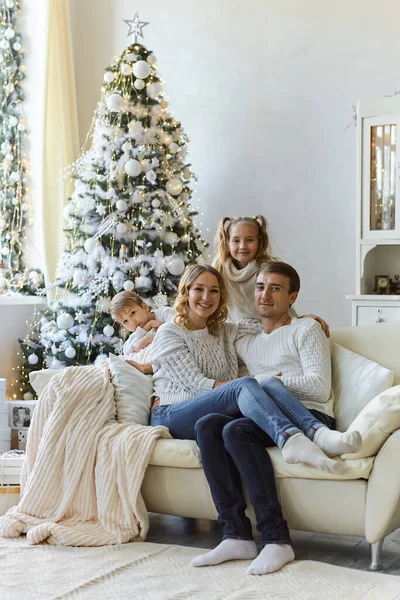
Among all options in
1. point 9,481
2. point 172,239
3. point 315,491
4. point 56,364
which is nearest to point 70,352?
point 56,364

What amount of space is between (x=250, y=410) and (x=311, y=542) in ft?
2.07

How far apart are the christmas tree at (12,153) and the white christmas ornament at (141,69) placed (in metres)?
1.30

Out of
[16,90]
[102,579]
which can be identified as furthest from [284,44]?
[102,579]

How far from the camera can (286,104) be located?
5.39m

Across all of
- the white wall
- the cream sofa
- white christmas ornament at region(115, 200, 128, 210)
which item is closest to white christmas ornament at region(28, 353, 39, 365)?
white christmas ornament at region(115, 200, 128, 210)

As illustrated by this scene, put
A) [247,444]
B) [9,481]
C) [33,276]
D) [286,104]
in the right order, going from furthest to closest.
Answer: [33,276] < [286,104] < [9,481] < [247,444]

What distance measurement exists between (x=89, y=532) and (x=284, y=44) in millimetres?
3564

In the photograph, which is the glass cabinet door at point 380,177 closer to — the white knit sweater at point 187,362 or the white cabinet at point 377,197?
the white cabinet at point 377,197

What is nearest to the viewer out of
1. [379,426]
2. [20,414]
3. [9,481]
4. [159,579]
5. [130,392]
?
[159,579]

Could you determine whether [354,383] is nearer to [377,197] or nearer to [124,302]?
[124,302]

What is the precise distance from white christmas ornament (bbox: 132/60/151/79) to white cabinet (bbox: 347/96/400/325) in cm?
133

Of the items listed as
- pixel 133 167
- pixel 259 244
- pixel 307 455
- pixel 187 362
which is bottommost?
pixel 307 455

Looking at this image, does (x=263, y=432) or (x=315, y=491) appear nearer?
(x=315, y=491)

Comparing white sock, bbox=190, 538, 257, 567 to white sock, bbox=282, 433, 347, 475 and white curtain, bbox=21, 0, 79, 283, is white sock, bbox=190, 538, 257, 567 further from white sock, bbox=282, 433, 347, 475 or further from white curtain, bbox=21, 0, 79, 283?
white curtain, bbox=21, 0, 79, 283
